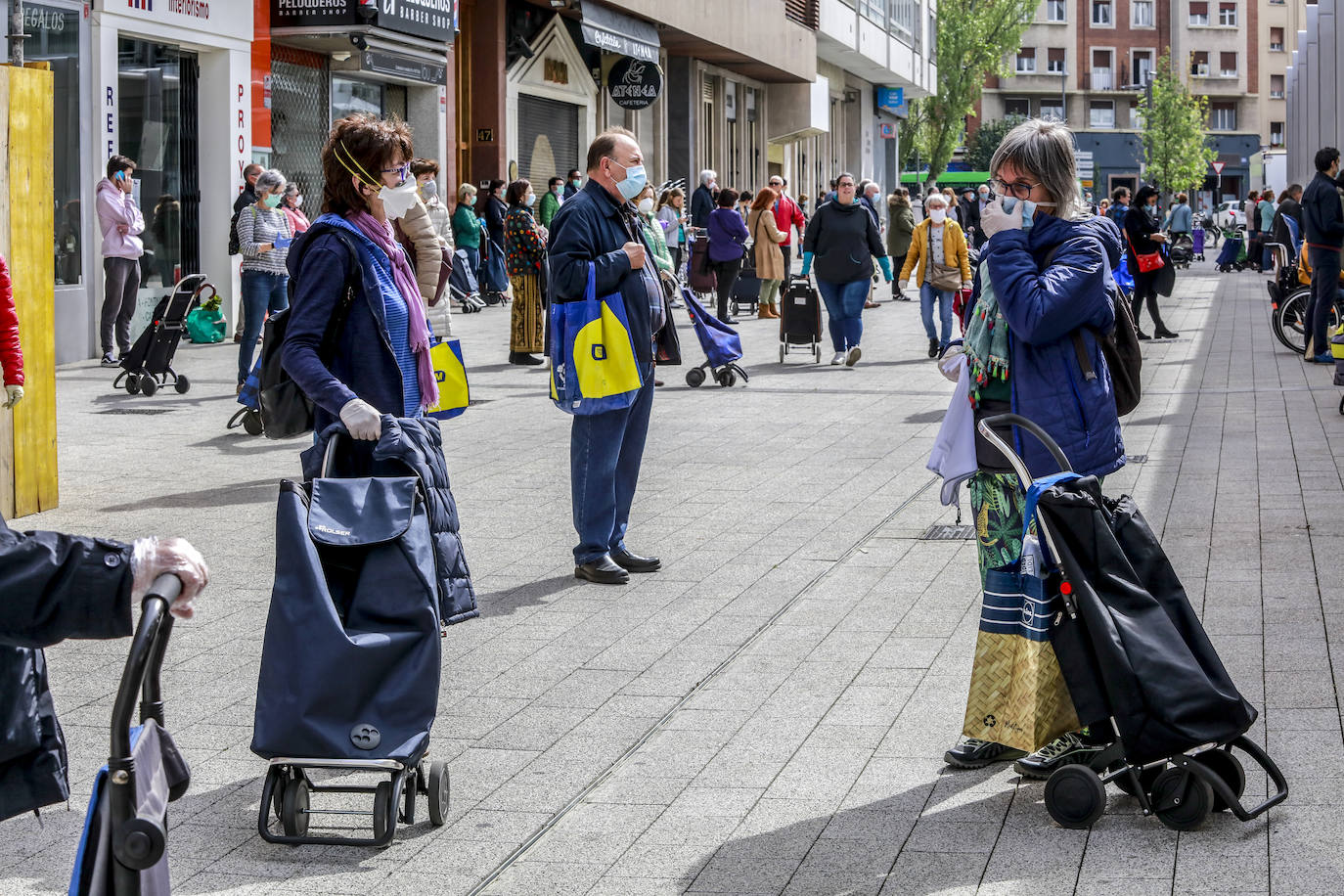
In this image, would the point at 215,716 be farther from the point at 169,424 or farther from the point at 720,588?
the point at 169,424

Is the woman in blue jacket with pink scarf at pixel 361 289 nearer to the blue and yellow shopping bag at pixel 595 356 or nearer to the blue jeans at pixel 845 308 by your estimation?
the blue and yellow shopping bag at pixel 595 356

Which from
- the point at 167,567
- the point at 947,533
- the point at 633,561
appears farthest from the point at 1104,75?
the point at 167,567

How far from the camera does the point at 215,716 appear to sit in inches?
215

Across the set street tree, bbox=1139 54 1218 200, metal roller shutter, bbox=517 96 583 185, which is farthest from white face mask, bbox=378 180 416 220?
street tree, bbox=1139 54 1218 200

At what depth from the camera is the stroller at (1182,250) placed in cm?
4453

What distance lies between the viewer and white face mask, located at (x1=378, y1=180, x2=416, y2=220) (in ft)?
16.9

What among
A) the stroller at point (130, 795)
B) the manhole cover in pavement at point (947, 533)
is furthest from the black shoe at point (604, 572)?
the stroller at point (130, 795)

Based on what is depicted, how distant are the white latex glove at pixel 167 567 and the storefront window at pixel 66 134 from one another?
50.4 ft

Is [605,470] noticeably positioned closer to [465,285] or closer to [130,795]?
[130,795]

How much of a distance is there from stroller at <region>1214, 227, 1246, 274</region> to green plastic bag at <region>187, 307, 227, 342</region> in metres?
29.1

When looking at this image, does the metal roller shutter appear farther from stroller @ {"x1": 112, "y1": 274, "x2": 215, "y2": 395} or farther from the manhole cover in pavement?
the manhole cover in pavement

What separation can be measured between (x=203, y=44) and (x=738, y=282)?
24.3ft

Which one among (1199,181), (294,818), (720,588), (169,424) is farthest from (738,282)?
(1199,181)

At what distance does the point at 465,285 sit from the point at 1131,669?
21502 millimetres
